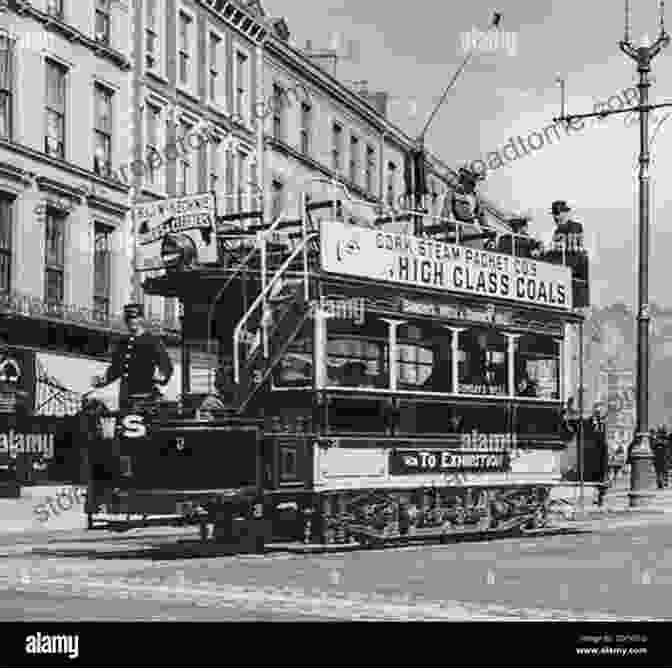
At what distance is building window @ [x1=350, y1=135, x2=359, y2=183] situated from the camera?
49531 millimetres

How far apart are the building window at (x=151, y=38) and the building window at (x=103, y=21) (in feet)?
5.44

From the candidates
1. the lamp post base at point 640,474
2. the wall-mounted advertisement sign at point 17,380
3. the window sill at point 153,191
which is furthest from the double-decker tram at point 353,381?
the window sill at point 153,191

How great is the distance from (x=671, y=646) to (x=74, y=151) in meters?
28.1

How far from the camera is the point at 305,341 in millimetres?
17125

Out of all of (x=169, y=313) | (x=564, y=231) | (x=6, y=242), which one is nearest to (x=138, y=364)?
(x=564, y=231)

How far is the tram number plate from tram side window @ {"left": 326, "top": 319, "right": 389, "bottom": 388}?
0.94m

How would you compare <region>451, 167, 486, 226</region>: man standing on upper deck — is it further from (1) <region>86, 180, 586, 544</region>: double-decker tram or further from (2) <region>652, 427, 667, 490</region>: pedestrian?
(2) <region>652, 427, 667, 490</region>: pedestrian

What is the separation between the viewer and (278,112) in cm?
4538

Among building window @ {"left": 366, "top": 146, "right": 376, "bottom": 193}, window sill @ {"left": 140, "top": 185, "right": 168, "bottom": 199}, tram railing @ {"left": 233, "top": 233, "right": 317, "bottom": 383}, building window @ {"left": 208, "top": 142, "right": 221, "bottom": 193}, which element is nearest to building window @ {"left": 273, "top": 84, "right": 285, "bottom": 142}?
building window @ {"left": 208, "top": 142, "right": 221, "bottom": 193}

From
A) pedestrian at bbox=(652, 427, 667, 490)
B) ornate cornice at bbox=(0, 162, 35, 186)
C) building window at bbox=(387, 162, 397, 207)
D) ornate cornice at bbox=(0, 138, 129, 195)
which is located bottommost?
pedestrian at bbox=(652, 427, 667, 490)

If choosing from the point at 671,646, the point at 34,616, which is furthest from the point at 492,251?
the point at 671,646

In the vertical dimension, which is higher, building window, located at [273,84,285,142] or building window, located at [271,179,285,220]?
building window, located at [273,84,285,142]

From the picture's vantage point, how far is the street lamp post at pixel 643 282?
26781 millimetres

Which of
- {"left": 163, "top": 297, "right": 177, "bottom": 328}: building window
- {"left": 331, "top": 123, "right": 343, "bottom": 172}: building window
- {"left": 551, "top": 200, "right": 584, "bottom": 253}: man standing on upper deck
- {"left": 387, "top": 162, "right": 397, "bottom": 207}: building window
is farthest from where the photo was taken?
{"left": 387, "top": 162, "right": 397, "bottom": 207}: building window
